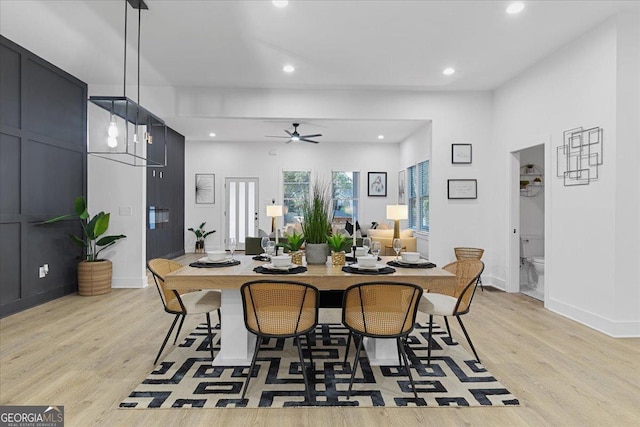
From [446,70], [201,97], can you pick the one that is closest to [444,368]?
[446,70]

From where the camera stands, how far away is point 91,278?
16.3ft

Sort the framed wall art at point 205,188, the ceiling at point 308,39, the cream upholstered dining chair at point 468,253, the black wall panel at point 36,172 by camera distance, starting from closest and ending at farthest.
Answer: the ceiling at point 308,39, the black wall panel at point 36,172, the cream upholstered dining chair at point 468,253, the framed wall art at point 205,188

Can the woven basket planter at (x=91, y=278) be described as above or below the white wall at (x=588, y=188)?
below

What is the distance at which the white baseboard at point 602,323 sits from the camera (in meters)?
3.42

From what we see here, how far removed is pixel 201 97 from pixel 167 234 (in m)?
3.77

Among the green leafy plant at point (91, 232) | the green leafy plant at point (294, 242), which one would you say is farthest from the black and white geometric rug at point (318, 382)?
the green leafy plant at point (91, 232)

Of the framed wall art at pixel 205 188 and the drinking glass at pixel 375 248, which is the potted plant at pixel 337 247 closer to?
the drinking glass at pixel 375 248

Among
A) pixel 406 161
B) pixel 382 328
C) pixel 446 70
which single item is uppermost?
pixel 446 70

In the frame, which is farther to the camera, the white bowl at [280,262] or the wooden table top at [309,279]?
the white bowl at [280,262]

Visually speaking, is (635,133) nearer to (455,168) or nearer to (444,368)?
(455,168)

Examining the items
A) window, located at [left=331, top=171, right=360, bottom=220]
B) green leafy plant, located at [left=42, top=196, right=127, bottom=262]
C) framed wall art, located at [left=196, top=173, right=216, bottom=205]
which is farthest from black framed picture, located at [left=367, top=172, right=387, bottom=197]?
green leafy plant, located at [left=42, top=196, right=127, bottom=262]

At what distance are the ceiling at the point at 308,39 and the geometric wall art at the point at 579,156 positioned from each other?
41.2 inches

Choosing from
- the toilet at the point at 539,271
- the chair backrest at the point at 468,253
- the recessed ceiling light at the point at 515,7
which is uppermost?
the recessed ceiling light at the point at 515,7

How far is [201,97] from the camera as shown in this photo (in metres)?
5.57
